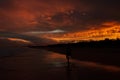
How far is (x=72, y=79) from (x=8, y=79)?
5569mm

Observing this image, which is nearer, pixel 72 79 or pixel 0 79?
pixel 72 79

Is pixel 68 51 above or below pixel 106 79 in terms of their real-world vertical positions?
above

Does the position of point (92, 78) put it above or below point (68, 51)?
below

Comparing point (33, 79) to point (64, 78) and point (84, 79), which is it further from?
point (84, 79)

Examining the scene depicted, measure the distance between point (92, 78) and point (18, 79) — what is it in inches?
238

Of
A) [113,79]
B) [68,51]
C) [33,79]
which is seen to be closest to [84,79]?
[113,79]

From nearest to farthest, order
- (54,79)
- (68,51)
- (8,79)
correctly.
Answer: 1. (54,79)
2. (8,79)
3. (68,51)

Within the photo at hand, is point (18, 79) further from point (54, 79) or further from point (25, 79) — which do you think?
point (54, 79)

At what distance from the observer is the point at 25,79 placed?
22469 mm

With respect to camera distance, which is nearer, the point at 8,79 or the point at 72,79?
the point at 72,79

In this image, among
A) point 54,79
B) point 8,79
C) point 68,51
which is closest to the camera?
point 54,79

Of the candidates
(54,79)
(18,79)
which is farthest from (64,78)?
(18,79)

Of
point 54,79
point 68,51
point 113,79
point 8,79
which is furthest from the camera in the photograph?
point 68,51

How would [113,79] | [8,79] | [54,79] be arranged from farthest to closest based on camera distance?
[8,79]
[54,79]
[113,79]
